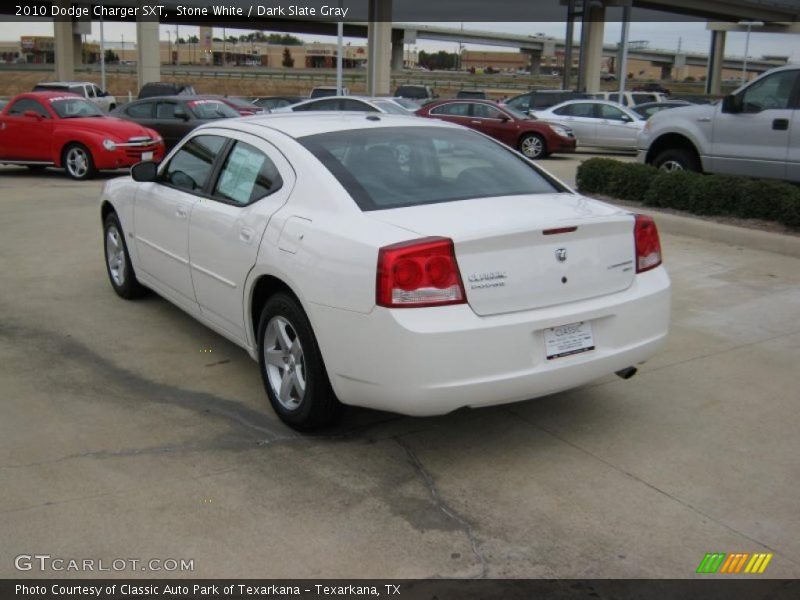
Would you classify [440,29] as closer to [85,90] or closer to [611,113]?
[85,90]

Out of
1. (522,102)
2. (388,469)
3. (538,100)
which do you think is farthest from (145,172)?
(538,100)

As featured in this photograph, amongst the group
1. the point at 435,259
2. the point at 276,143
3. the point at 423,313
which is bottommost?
the point at 423,313

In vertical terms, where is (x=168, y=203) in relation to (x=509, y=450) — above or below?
above

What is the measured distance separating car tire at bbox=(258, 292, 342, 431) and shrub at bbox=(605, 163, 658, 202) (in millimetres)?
8187

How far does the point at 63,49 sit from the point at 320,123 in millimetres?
54118

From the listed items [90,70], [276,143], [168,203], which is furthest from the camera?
[90,70]

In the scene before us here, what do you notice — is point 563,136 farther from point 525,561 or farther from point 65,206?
point 525,561

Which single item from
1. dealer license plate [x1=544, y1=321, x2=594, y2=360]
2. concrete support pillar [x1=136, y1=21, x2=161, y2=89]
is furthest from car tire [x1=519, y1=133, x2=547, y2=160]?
concrete support pillar [x1=136, y1=21, x2=161, y2=89]

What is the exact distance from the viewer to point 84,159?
1507 cm

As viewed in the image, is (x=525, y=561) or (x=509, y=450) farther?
(x=509, y=450)

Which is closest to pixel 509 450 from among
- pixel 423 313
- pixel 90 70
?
pixel 423 313

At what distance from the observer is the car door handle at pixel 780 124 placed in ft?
34.4

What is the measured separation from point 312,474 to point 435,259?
46.0 inches

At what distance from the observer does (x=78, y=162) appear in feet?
49.8
